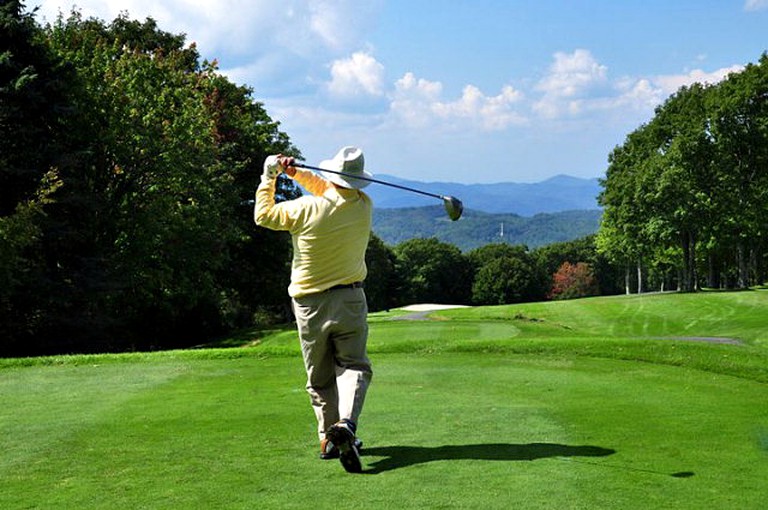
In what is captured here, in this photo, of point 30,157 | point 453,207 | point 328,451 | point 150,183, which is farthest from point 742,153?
point 328,451

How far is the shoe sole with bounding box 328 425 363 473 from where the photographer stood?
4.93 m

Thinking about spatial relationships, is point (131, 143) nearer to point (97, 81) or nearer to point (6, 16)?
point (97, 81)

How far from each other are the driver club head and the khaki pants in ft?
3.55

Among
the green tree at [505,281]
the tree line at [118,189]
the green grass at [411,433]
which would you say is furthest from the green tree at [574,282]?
the green grass at [411,433]

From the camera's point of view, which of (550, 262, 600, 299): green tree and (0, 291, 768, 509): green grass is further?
(550, 262, 600, 299): green tree

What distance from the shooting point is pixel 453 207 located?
22.0ft

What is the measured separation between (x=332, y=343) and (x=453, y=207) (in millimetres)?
1545

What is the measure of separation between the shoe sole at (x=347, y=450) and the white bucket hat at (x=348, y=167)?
1.84 m

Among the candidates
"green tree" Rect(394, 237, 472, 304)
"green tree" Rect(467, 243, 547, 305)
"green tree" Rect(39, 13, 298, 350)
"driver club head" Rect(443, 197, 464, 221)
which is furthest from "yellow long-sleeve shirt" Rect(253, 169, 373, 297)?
"green tree" Rect(467, 243, 547, 305)

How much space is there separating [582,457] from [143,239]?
28716mm

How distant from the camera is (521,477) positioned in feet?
15.5

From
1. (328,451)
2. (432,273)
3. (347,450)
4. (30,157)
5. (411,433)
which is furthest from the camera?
(432,273)

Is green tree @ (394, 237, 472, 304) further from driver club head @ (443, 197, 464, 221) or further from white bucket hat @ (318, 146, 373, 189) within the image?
white bucket hat @ (318, 146, 373, 189)

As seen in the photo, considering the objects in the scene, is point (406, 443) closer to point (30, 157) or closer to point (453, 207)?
point (453, 207)
